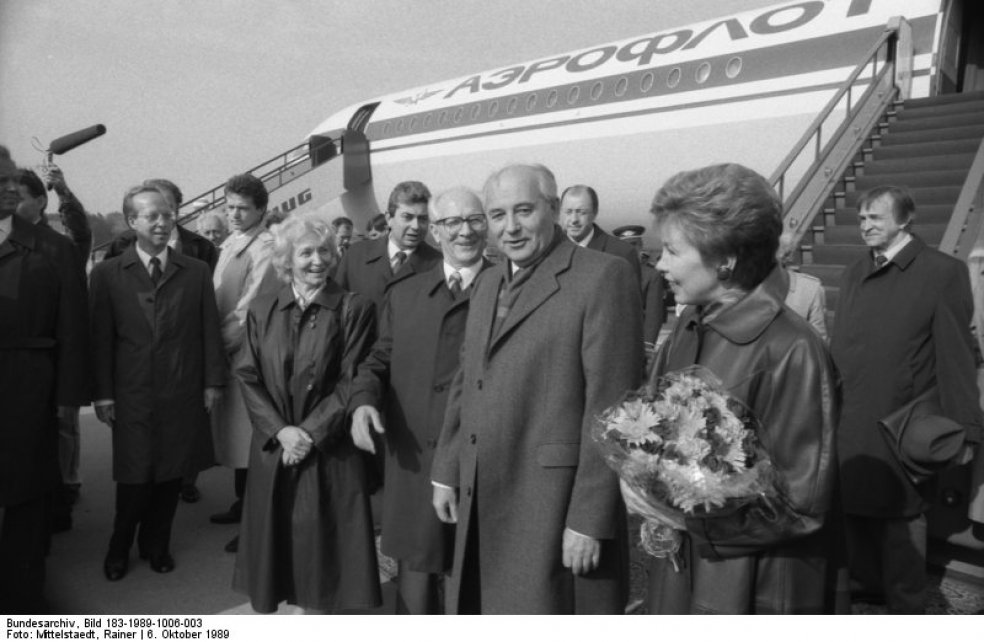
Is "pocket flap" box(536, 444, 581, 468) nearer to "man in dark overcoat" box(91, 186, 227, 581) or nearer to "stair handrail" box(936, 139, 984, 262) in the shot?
"man in dark overcoat" box(91, 186, 227, 581)

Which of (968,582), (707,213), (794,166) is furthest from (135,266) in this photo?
(794,166)

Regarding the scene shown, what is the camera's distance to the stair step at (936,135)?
6789 millimetres

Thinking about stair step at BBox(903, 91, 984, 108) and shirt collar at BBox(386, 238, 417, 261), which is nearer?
shirt collar at BBox(386, 238, 417, 261)

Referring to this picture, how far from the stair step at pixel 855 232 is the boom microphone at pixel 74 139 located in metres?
5.50

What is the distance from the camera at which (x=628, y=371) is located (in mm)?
1968

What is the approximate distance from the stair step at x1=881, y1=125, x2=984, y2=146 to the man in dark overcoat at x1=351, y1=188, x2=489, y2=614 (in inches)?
237

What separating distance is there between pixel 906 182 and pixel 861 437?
14.4 ft

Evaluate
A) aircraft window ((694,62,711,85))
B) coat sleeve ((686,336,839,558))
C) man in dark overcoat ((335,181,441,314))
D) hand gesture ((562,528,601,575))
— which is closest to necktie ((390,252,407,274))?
man in dark overcoat ((335,181,441,314))

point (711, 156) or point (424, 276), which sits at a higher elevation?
point (711, 156)

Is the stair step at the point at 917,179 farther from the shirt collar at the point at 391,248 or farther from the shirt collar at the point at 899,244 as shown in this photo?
the shirt collar at the point at 391,248

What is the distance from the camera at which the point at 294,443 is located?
2703 mm

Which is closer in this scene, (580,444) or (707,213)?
(707,213)

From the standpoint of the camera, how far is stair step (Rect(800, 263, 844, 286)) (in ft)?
18.5

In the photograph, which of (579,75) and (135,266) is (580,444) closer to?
(135,266)
